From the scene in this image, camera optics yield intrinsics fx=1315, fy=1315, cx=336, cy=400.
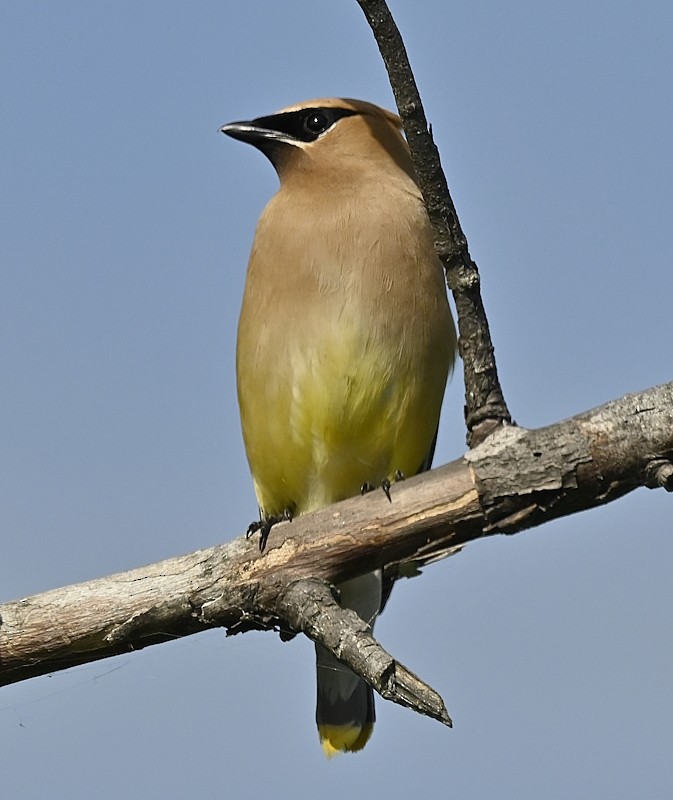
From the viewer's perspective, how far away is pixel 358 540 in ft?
13.7

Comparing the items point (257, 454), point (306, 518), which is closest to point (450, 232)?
point (306, 518)

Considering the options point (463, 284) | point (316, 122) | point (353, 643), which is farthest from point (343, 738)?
point (316, 122)

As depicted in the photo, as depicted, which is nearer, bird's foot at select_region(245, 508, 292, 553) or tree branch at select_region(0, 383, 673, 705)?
tree branch at select_region(0, 383, 673, 705)

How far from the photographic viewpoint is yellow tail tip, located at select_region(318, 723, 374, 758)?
18.2 feet

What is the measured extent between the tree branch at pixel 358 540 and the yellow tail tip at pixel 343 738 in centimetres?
141

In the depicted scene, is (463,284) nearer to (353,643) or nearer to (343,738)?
(353,643)

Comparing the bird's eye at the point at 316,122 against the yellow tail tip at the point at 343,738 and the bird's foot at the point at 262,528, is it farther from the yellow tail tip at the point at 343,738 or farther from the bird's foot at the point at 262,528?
the yellow tail tip at the point at 343,738

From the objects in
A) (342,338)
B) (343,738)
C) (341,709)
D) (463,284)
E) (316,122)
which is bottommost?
(343,738)

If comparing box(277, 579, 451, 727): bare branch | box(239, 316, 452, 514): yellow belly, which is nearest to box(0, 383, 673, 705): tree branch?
box(277, 579, 451, 727): bare branch

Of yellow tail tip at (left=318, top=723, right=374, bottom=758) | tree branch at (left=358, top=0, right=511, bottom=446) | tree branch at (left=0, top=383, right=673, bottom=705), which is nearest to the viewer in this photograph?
tree branch at (left=0, top=383, right=673, bottom=705)

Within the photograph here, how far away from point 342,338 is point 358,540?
94 cm

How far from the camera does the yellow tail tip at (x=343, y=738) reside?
18.2ft

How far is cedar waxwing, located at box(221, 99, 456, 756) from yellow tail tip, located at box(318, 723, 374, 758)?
1.60 ft

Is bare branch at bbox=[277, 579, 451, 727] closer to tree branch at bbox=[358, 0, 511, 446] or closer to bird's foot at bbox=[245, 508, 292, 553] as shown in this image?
bird's foot at bbox=[245, 508, 292, 553]
